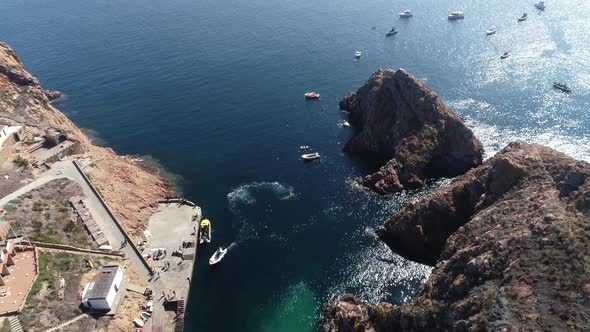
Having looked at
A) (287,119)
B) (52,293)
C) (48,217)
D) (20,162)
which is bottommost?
(287,119)

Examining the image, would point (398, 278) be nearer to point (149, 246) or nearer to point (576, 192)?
point (576, 192)

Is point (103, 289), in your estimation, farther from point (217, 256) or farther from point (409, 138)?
point (409, 138)

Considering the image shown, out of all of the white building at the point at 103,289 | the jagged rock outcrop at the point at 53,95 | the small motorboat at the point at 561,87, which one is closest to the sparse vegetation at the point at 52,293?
the white building at the point at 103,289

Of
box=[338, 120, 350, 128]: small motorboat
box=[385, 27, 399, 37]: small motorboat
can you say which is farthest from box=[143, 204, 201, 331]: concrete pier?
box=[385, 27, 399, 37]: small motorboat

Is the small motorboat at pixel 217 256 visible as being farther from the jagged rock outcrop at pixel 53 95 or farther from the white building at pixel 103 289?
the jagged rock outcrop at pixel 53 95

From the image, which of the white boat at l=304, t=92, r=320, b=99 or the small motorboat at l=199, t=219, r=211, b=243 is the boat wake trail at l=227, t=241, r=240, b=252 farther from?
the white boat at l=304, t=92, r=320, b=99

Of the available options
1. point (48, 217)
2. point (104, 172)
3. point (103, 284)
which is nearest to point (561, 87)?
point (104, 172)

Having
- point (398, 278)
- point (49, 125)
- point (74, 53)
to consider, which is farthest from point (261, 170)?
point (74, 53)
